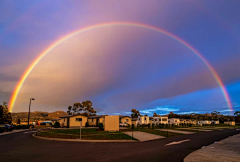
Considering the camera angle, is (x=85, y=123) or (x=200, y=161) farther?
(x=85, y=123)

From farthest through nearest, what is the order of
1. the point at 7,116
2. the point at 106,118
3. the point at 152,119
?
→ the point at 152,119, the point at 7,116, the point at 106,118

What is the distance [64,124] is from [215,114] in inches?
7075

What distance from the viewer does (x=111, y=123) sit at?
39594 millimetres

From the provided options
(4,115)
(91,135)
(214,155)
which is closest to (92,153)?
(214,155)

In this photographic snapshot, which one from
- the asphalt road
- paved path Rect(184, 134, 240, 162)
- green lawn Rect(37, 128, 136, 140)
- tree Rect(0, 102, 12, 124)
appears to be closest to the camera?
paved path Rect(184, 134, 240, 162)

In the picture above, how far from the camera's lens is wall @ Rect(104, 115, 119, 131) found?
129 ft

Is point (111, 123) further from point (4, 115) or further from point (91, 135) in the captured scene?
point (4, 115)

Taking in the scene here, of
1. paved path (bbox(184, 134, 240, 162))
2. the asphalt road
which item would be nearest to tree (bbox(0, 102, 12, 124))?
the asphalt road

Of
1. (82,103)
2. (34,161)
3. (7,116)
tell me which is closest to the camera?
(34,161)

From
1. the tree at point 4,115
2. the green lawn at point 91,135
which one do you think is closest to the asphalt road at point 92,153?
the green lawn at point 91,135

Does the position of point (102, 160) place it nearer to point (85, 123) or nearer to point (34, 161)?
point (34, 161)

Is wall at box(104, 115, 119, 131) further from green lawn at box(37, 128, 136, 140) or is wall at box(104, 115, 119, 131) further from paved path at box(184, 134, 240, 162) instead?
paved path at box(184, 134, 240, 162)

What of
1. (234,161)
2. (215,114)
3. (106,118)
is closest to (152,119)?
(106,118)

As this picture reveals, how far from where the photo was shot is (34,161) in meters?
10.6
